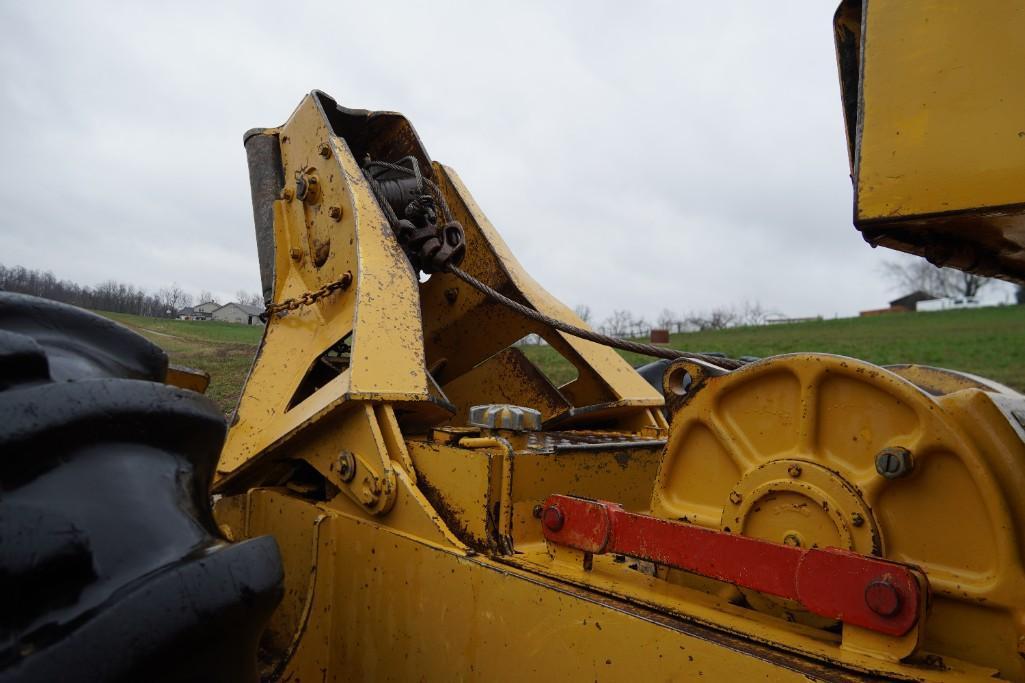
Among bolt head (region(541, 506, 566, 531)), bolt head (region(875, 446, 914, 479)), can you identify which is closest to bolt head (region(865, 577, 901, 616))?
bolt head (region(875, 446, 914, 479))

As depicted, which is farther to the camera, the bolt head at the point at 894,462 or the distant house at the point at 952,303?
the distant house at the point at 952,303

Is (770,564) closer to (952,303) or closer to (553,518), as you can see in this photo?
(553,518)

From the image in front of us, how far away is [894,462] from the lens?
1.28 m

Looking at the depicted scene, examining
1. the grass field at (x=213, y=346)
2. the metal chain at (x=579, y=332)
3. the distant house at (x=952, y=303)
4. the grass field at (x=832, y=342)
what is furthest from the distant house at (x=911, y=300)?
the metal chain at (x=579, y=332)

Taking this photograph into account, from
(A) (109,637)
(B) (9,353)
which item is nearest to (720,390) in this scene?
(A) (109,637)

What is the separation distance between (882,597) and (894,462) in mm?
247

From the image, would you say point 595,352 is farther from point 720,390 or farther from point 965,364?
point 965,364

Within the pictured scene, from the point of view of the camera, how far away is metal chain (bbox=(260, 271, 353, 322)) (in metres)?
2.33

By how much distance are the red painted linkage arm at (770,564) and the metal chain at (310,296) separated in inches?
42.9

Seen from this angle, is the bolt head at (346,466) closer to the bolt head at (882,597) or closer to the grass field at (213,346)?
the bolt head at (882,597)

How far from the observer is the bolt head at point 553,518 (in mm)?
1681

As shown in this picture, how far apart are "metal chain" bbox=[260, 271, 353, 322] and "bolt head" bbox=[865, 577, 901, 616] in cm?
169

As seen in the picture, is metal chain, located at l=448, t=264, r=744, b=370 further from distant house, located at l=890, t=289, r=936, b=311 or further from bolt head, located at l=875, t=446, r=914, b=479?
distant house, located at l=890, t=289, r=936, b=311

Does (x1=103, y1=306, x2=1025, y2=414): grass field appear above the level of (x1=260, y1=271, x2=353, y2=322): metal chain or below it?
above
